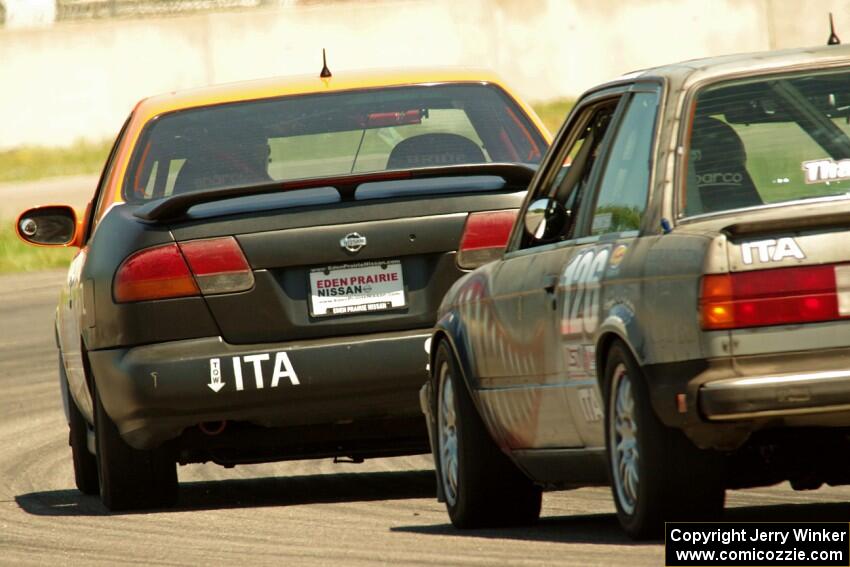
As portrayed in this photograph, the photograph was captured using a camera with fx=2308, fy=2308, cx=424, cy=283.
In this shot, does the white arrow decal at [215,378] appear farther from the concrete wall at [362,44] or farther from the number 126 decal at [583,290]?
the concrete wall at [362,44]

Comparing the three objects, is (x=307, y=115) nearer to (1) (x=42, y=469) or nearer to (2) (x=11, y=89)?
(1) (x=42, y=469)

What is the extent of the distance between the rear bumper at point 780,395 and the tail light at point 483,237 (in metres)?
3.03

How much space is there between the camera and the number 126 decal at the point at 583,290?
697 cm

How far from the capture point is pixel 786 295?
6.23 meters

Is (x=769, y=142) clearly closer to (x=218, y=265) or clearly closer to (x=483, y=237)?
(x=483, y=237)

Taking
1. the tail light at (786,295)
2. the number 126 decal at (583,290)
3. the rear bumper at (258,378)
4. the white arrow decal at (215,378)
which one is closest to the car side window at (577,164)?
the number 126 decal at (583,290)

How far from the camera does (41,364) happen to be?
17.9 meters

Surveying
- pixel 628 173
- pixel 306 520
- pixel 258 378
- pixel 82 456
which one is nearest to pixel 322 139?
pixel 258 378

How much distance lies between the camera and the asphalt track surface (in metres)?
7.34

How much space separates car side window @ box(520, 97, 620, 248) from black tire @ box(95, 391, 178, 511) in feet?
7.37

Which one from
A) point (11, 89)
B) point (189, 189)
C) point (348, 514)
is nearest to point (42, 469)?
point (189, 189)

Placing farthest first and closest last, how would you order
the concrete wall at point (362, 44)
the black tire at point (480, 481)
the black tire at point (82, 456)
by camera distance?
the concrete wall at point (362, 44) < the black tire at point (82, 456) < the black tire at point (480, 481)

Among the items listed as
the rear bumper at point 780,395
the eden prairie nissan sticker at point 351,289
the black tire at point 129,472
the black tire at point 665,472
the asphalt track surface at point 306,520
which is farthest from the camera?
the black tire at point 129,472

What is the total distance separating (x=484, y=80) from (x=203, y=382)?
7.39ft
